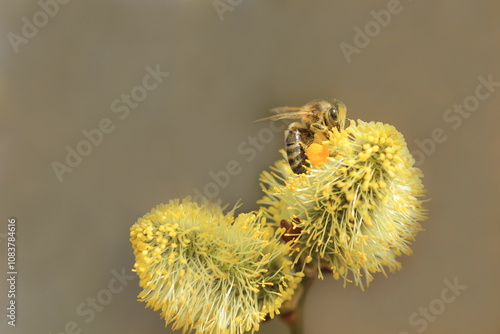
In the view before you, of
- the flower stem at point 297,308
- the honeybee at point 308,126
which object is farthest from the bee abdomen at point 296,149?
the flower stem at point 297,308

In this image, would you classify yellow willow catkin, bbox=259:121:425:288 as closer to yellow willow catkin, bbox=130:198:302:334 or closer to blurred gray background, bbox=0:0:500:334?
yellow willow catkin, bbox=130:198:302:334

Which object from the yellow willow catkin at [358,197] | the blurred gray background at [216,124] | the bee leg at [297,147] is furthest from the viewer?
the blurred gray background at [216,124]

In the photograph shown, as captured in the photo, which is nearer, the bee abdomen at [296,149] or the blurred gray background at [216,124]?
the bee abdomen at [296,149]

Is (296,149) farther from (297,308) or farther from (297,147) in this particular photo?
(297,308)

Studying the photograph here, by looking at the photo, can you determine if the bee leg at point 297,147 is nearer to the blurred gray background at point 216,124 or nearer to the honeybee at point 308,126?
the honeybee at point 308,126

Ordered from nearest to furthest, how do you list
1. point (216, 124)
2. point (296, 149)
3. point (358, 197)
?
1. point (358, 197)
2. point (296, 149)
3. point (216, 124)

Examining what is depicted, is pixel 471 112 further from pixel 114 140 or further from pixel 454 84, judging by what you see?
pixel 114 140

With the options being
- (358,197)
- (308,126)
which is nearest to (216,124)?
(308,126)
